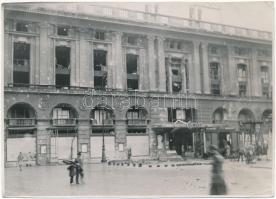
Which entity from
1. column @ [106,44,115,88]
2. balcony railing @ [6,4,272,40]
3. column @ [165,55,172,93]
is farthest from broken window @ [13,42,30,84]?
column @ [165,55,172,93]

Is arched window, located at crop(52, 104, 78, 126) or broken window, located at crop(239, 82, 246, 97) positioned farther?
broken window, located at crop(239, 82, 246, 97)

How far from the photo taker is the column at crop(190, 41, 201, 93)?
107ft

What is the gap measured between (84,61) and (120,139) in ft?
21.1

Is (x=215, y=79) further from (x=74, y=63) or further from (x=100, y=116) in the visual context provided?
(x=74, y=63)

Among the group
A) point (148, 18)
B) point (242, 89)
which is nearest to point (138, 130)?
point (148, 18)

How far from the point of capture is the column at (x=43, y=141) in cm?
2698

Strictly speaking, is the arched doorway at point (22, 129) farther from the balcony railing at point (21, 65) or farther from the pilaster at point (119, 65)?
the pilaster at point (119, 65)

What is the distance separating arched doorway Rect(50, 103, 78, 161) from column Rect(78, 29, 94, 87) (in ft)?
7.25

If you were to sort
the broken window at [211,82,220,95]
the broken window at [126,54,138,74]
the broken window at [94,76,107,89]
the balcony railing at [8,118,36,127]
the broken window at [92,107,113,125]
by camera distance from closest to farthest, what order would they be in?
the balcony railing at [8,118,36,127]
the broken window at [92,107,113,125]
the broken window at [94,76,107,89]
the broken window at [126,54,138,74]
the broken window at [211,82,220,95]

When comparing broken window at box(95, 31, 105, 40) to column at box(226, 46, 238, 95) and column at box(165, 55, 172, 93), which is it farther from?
column at box(226, 46, 238, 95)

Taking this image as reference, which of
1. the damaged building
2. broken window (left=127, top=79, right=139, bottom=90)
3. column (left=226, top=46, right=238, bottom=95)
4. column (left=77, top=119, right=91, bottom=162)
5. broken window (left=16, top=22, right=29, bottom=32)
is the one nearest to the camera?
broken window (left=16, top=22, right=29, bottom=32)

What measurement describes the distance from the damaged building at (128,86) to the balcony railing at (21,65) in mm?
73

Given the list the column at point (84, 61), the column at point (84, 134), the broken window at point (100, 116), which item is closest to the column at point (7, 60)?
the column at point (84, 61)

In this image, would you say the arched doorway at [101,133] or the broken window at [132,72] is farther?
the broken window at [132,72]
